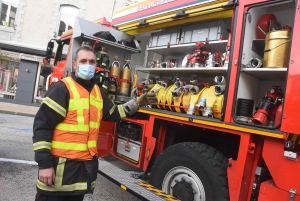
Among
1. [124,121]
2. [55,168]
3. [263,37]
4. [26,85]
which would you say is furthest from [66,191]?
[26,85]

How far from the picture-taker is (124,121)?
14.8ft

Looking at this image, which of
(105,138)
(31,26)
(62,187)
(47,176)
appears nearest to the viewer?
(47,176)

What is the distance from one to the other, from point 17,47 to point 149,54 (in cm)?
1385

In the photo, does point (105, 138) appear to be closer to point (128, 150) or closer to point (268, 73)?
point (128, 150)

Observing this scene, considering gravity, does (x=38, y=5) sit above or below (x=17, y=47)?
above

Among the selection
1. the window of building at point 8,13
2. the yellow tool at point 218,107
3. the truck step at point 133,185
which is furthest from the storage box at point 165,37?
the window of building at point 8,13

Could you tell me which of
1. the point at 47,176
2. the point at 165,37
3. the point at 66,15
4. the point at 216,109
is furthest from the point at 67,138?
the point at 66,15

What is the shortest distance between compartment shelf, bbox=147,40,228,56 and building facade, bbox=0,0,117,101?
514 inches

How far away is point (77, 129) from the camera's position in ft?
7.38

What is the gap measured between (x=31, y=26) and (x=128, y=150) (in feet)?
50.0

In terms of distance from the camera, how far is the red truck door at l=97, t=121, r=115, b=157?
15.2 feet

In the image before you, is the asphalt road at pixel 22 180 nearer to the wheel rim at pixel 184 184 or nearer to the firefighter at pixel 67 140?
the wheel rim at pixel 184 184

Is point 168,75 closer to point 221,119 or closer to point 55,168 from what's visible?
point 221,119

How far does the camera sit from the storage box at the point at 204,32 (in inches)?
147
